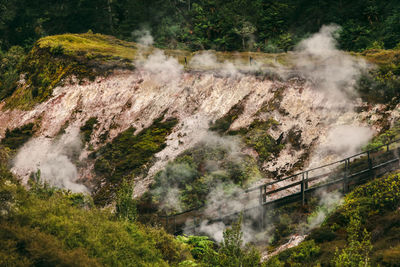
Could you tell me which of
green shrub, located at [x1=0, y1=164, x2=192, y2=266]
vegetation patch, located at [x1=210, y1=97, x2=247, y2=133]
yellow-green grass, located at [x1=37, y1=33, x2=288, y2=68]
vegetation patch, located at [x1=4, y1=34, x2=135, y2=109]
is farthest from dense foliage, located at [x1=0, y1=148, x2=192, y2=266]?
yellow-green grass, located at [x1=37, y1=33, x2=288, y2=68]

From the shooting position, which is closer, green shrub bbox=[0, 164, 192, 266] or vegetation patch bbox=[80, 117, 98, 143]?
green shrub bbox=[0, 164, 192, 266]

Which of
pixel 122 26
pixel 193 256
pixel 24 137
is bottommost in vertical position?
pixel 193 256

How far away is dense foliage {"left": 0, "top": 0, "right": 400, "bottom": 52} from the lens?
29656 mm

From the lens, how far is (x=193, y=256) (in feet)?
51.0

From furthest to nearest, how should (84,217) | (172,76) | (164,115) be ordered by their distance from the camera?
(172,76), (164,115), (84,217)

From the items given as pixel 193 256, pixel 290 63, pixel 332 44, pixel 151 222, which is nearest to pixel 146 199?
pixel 151 222

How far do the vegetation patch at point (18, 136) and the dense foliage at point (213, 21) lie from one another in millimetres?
14730

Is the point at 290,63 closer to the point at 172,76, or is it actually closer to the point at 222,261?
the point at 172,76

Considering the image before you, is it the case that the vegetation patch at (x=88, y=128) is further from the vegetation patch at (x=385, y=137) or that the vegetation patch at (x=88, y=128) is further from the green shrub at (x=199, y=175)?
the vegetation patch at (x=385, y=137)

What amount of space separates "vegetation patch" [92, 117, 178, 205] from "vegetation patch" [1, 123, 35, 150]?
3.82 metres

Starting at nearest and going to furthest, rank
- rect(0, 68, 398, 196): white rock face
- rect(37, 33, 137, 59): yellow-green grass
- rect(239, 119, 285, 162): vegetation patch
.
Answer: rect(239, 119, 285, 162): vegetation patch < rect(0, 68, 398, 196): white rock face < rect(37, 33, 137, 59): yellow-green grass

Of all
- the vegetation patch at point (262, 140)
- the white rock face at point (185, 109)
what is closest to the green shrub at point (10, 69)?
the white rock face at point (185, 109)

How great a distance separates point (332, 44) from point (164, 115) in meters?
12.8

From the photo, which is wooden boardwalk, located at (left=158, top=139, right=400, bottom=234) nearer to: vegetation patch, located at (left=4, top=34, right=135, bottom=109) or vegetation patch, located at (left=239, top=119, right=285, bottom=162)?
vegetation patch, located at (left=239, top=119, right=285, bottom=162)
